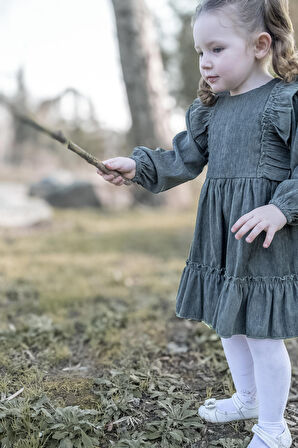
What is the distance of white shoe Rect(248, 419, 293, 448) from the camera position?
189 cm

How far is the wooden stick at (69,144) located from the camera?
1.60m

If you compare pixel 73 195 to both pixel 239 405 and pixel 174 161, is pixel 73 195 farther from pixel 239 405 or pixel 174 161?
pixel 239 405

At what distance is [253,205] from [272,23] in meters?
0.65

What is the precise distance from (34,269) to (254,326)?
3.11 metres

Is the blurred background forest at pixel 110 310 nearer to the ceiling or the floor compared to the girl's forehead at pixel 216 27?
nearer to the floor

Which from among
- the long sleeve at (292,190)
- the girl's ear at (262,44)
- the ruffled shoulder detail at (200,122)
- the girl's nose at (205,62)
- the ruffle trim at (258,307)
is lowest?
the ruffle trim at (258,307)

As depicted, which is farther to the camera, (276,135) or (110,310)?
(110,310)

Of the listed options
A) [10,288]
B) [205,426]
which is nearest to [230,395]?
[205,426]

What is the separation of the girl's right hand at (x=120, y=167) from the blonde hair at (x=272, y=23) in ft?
1.92

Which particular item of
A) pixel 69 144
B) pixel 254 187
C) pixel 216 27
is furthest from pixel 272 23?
pixel 69 144

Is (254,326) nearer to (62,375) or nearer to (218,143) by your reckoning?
A: (218,143)

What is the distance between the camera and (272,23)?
1.76 meters

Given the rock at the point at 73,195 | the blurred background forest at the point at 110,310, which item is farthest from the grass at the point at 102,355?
the rock at the point at 73,195

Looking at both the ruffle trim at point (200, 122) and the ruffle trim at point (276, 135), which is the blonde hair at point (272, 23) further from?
the ruffle trim at point (200, 122)
